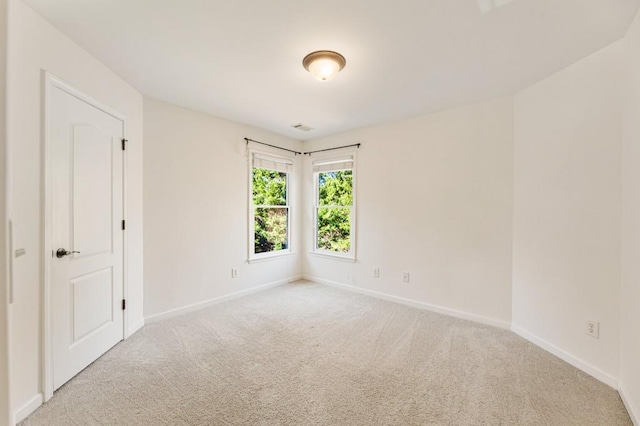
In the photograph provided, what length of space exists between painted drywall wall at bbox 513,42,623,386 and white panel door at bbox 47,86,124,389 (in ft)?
13.1

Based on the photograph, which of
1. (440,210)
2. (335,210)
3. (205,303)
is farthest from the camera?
(335,210)

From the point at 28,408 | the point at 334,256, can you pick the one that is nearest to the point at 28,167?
the point at 28,408

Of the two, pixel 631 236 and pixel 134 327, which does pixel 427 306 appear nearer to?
pixel 631 236

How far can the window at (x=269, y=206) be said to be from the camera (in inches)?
164

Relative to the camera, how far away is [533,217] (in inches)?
104

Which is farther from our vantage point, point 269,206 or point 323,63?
point 269,206

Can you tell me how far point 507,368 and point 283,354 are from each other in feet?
6.11

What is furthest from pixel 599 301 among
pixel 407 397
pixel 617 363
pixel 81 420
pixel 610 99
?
pixel 81 420

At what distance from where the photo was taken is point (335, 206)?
→ 450 cm

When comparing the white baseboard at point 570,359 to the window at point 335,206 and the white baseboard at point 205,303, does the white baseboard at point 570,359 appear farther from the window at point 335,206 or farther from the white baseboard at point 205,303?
the white baseboard at point 205,303

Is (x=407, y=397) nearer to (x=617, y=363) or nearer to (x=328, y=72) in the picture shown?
(x=617, y=363)

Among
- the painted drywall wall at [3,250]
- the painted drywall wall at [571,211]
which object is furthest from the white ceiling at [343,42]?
the painted drywall wall at [3,250]

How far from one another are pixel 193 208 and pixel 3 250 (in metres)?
2.33

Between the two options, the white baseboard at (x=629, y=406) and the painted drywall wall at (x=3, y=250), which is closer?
the painted drywall wall at (x=3, y=250)
